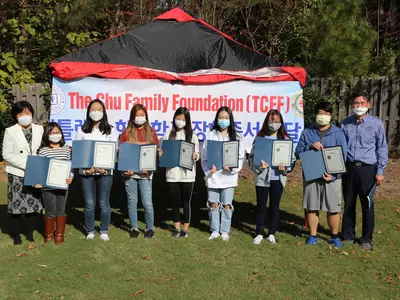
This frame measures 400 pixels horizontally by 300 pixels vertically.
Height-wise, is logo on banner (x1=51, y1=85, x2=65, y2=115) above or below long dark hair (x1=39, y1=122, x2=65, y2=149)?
above

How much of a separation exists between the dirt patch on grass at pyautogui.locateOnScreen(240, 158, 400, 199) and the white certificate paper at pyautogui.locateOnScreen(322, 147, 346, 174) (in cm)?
340

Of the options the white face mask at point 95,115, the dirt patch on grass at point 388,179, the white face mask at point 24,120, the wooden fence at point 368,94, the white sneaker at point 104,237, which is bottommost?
the white sneaker at point 104,237

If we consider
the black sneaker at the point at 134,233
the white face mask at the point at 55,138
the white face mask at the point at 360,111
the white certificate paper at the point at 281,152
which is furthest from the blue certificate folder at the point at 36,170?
the white face mask at the point at 360,111

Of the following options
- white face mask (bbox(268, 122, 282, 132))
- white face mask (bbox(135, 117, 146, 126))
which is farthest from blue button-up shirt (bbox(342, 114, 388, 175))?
white face mask (bbox(135, 117, 146, 126))

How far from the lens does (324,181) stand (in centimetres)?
553

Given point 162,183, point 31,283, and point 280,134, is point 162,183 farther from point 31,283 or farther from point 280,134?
point 31,283

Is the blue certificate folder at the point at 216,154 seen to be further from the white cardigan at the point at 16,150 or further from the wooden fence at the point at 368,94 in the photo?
the wooden fence at the point at 368,94

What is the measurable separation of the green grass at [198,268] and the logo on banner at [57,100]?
1.72 meters

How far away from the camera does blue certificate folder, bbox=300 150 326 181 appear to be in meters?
5.41

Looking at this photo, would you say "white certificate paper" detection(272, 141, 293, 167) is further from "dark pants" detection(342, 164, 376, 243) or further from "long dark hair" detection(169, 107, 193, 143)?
"long dark hair" detection(169, 107, 193, 143)

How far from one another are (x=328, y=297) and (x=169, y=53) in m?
4.60

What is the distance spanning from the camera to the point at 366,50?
11508 millimetres

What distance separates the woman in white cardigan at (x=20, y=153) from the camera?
17.8 ft

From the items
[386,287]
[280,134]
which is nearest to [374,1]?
[280,134]
